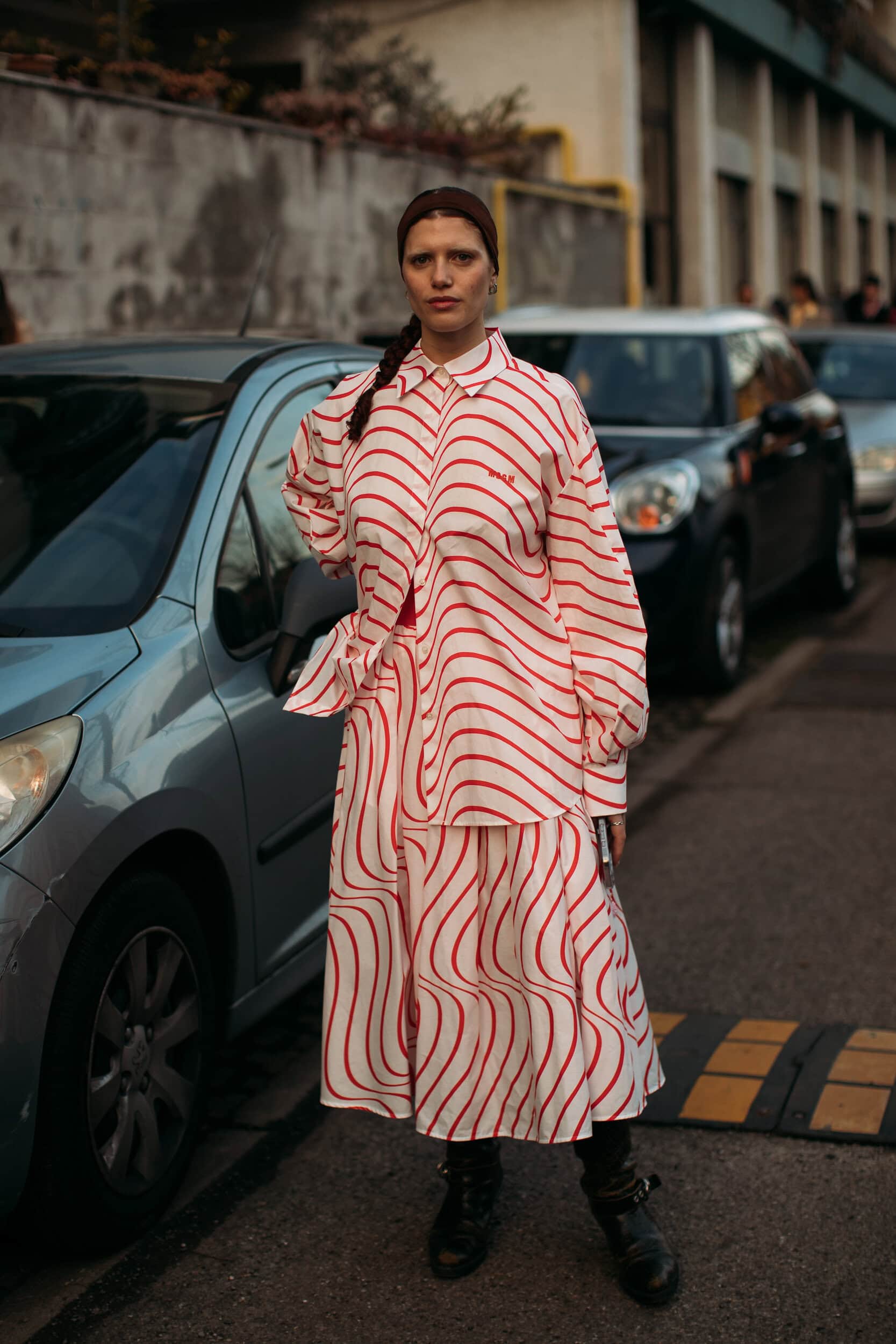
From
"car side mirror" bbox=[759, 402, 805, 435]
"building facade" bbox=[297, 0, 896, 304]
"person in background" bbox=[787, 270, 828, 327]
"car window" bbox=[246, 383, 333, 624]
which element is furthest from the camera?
"building facade" bbox=[297, 0, 896, 304]

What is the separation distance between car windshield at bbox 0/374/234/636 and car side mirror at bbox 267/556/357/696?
11.0 inches

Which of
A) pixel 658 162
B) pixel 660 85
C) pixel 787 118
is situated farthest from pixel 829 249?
pixel 658 162

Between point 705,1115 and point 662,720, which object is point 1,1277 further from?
point 662,720

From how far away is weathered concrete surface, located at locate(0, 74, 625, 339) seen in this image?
9711 mm

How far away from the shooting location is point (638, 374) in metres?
8.77

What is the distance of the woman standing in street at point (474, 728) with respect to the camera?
2.74 meters

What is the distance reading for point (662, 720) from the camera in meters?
7.81

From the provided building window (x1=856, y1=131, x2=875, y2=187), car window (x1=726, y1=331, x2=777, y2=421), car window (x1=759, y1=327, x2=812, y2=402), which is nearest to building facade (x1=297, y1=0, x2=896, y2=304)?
building window (x1=856, y1=131, x2=875, y2=187)

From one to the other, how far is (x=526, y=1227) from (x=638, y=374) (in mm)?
6174

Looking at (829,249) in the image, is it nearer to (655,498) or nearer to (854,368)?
(854,368)

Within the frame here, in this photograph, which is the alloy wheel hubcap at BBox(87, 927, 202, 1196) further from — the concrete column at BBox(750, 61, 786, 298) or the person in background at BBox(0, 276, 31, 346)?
the concrete column at BBox(750, 61, 786, 298)

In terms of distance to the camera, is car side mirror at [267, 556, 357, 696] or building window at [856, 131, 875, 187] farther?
building window at [856, 131, 875, 187]

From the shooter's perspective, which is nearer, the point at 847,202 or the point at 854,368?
the point at 854,368

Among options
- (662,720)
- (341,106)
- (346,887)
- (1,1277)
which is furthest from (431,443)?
(341,106)
